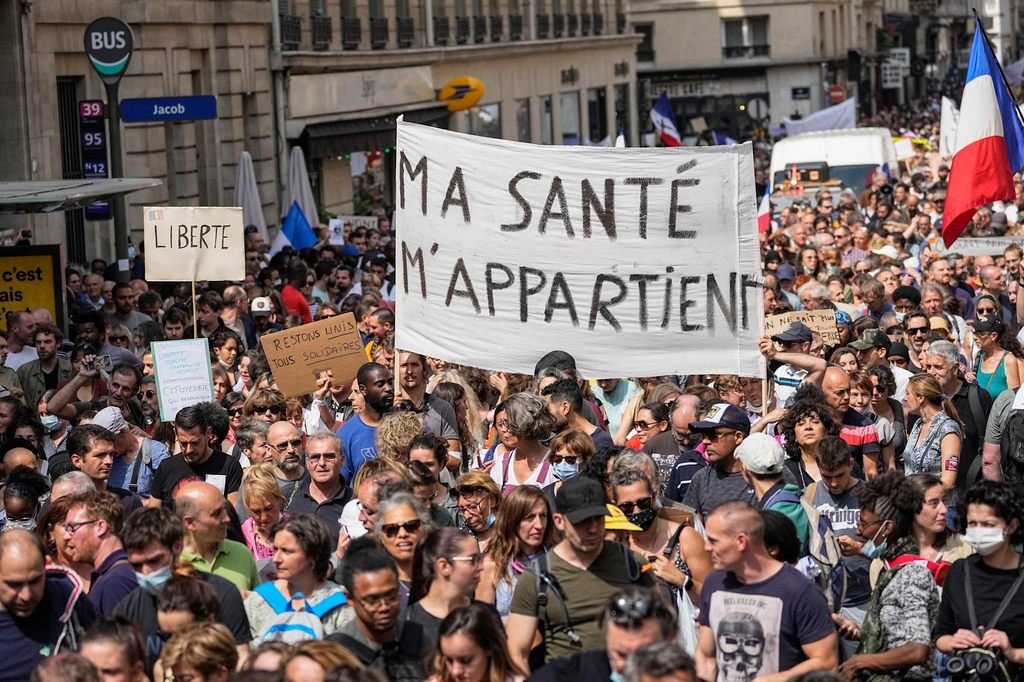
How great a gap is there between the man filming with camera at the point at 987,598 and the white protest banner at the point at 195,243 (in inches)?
342

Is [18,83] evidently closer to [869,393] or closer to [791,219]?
[791,219]

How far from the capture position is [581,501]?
22.8 ft

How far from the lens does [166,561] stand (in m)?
6.99

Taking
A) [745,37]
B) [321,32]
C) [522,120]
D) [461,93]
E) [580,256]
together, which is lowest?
[522,120]

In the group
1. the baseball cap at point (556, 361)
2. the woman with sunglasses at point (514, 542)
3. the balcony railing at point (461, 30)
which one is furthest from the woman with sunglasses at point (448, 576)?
the balcony railing at point (461, 30)

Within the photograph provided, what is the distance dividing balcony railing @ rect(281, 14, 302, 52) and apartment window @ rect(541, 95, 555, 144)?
16834mm

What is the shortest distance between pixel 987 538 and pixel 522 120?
1660 inches

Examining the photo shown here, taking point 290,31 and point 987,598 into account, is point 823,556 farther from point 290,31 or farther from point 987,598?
point 290,31

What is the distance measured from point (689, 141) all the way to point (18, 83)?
43048 millimetres

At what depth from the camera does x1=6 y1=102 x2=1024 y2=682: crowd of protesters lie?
21.0 ft

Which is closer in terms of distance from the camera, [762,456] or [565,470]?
Answer: [762,456]

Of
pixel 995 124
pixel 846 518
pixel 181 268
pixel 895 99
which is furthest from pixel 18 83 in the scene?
pixel 895 99

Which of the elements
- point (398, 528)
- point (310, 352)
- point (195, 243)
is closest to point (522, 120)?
point (195, 243)

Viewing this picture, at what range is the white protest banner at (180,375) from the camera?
11.4m
